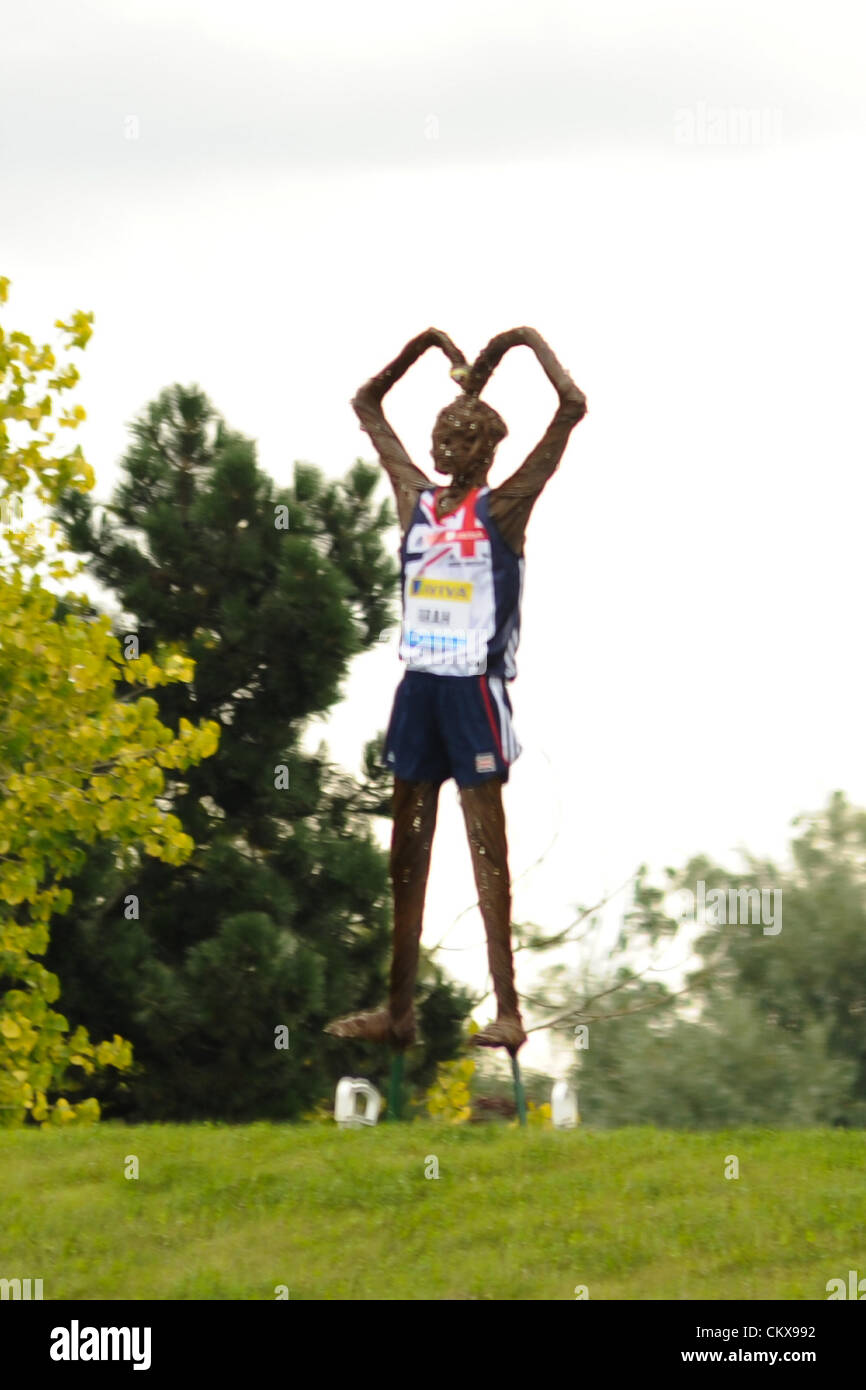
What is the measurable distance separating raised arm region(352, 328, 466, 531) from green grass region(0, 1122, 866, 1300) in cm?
306

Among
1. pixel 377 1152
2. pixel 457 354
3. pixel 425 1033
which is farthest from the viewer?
pixel 425 1033

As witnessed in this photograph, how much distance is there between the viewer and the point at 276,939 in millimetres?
16250

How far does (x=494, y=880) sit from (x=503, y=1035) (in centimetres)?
72

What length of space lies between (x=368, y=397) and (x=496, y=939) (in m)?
2.82

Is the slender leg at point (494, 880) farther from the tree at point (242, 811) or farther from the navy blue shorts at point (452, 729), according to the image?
the tree at point (242, 811)

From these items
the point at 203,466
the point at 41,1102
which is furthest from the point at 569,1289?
the point at 203,466

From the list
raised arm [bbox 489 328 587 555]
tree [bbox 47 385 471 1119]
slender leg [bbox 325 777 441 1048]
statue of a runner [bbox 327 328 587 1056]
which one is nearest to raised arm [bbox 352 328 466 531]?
statue of a runner [bbox 327 328 587 1056]

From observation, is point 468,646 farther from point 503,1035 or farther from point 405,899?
point 503,1035

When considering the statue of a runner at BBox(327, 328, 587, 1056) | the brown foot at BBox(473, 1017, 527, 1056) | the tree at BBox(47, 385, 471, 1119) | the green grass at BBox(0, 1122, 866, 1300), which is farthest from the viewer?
the tree at BBox(47, 385, 471, 1119)

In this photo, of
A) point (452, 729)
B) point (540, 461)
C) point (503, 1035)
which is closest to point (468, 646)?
point (452, 729)

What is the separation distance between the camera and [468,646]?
9680 mm

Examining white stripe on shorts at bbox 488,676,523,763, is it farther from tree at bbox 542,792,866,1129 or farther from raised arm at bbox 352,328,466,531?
tree at bbox 542,792,866,1129

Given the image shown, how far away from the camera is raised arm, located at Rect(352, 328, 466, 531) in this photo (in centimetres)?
1007
